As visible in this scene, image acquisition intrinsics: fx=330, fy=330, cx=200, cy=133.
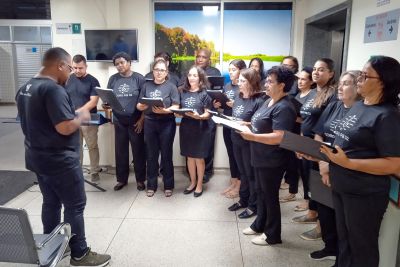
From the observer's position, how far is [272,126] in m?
2.34

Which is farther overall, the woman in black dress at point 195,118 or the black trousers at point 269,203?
the woman in black dress at point 195,118

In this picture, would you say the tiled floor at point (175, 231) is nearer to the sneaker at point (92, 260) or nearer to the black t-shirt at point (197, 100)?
the sneaker at point (92, 260)

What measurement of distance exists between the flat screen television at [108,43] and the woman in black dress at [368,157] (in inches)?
134

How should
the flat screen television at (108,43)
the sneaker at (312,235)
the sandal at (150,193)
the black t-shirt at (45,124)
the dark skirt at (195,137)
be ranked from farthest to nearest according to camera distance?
the flat screen television at (108,43)
the sandal at (150,193)
the dark skirt at (195,137)
the sneaker at (312,235)
the black t-shirt at (45,124)

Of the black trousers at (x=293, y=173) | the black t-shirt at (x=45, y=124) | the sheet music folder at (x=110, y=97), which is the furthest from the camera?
the black trousers at (x=293, y=173)

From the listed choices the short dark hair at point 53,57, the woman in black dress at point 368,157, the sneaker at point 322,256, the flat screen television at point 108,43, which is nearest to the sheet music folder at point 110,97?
the short dark hair at point 53,57

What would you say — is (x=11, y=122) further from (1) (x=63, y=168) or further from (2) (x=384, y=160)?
(2) (x=384, y=160)

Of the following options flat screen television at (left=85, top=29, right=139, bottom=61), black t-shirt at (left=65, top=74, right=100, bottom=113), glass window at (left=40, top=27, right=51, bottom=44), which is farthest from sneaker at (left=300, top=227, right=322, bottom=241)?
glass window at (left=40, top=27, right=51, bottom=44)

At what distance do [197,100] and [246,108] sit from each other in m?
0.70

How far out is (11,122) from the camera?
7.16 meters

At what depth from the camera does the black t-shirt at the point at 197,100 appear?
350 centimetres

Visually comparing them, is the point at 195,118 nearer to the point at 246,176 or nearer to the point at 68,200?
the point at 246,176

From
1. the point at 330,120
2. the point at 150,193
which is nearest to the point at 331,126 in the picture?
the point at 330,120

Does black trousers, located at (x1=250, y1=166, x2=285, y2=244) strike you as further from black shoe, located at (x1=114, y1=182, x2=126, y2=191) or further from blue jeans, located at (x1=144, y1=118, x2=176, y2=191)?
black shoe, located at (x1=114, y1=182, x2=126, y2=191)
